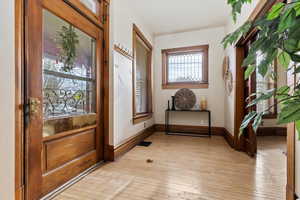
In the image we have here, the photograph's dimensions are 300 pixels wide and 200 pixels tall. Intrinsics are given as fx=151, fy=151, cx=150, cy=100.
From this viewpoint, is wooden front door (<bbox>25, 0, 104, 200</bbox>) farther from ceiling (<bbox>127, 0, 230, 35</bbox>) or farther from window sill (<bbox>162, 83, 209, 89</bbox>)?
window sill (<bbox>162, 83, 209, 89</bbox>)

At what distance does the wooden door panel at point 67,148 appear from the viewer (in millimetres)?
1422

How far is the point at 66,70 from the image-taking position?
1.64 m

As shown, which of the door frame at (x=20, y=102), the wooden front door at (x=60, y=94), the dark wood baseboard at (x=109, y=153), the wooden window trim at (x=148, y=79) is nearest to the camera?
the door frame at (x=20, y=102)

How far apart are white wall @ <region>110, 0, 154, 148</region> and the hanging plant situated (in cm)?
55

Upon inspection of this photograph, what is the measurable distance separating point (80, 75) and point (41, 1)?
2.51ft

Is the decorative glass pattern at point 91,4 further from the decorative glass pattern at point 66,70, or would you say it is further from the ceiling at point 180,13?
the ceiling at point 180,13

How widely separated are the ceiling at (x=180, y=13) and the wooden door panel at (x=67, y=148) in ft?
7.91

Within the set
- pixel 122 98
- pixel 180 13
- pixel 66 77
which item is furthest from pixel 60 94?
pixel 180 13

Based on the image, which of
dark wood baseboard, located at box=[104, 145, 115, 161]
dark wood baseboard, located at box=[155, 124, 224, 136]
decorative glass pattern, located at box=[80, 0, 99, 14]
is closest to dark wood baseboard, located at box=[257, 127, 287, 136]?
dark wood baseboard, located at box=[155, 124, 224, 136]

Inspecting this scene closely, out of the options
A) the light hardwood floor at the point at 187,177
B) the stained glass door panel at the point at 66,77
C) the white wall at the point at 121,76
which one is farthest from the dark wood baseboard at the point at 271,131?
the stained glass door panel at the point at 66,77
